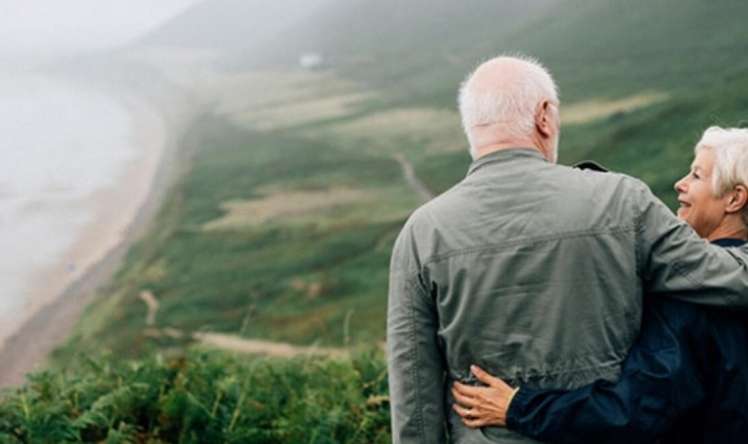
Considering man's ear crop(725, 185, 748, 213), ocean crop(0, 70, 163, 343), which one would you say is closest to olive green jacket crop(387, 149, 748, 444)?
man's ear crop(725, 185, 748, 213)

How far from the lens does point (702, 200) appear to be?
371 centimetres

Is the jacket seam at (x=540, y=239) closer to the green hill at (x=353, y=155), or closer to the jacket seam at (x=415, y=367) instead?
the jacket seam at (x=415, y=367)

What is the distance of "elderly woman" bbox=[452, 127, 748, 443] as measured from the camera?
3.28 metres

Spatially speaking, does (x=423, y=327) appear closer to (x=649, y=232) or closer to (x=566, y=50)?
(x=649, y=232)

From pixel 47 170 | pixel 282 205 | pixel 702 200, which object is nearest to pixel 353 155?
pixel 282 205

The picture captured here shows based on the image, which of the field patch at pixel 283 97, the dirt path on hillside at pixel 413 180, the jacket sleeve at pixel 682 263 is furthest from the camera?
the field patch at pixel 283 97

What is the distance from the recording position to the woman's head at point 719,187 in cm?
361

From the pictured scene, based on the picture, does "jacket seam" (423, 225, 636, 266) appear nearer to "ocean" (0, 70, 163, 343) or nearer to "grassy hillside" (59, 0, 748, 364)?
"grassy hillside" (59, 0, 748, 364)

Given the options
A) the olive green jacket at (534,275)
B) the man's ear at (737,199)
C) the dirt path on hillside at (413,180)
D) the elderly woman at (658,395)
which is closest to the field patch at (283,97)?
the dirt path on hillside at (413,180)

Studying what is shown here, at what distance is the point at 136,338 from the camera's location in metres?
33.0

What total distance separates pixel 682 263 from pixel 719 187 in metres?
0.56

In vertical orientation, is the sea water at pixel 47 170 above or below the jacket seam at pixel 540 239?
below

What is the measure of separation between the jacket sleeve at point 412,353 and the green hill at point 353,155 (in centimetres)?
312

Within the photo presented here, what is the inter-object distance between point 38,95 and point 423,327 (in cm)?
13018
